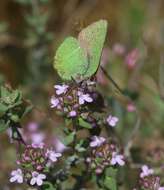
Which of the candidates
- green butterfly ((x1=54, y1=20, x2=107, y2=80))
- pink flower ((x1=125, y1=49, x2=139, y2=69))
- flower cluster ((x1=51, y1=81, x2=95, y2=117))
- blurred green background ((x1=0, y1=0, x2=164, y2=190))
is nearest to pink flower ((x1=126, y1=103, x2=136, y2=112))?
blurred green background ((x1=0, y1=0, x2=164, y2=190))

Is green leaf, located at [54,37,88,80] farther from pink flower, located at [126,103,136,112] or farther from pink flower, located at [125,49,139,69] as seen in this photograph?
pink flower, located at [125,49,139,69]

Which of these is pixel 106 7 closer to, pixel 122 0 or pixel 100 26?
pixel 122 0

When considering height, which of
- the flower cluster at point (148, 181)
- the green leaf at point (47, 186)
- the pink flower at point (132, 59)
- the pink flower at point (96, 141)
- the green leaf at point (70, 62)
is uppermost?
the pink flower at point (132, 59)

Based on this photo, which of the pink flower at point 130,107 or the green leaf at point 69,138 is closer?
the green leaf at point 69,138

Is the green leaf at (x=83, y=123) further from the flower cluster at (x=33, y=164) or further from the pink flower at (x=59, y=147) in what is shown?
the pink flower at (x=59, y=147)

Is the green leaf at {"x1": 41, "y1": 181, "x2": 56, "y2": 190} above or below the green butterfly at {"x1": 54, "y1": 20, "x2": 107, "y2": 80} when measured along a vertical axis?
below

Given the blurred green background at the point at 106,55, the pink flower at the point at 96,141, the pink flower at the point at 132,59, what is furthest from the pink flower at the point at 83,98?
the pink flower at the point at 132,59

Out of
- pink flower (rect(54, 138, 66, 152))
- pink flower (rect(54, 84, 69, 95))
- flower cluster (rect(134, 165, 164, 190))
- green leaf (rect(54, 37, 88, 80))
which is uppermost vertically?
pink flower (rect(54, 138, 66, 152))
